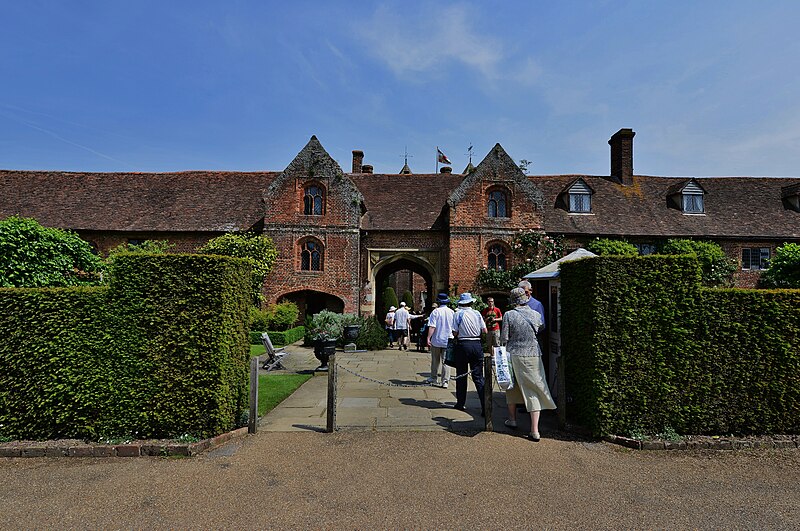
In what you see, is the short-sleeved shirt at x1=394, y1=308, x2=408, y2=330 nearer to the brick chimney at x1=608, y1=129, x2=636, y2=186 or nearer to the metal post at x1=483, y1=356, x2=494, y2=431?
the metal post at x1=483, y1=356, x2=494, y2=431

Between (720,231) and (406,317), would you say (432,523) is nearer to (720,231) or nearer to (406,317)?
(406,317)

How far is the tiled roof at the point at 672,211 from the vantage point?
73.4ft

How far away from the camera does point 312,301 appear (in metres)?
23.0

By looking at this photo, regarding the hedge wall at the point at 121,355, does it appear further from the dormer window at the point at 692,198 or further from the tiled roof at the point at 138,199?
the dormer window at the point at 692,198

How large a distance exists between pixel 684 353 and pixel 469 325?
10.4 ft

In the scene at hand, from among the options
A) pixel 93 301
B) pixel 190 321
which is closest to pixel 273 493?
pixel 190 321

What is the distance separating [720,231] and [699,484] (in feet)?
73.2

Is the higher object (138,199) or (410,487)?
(138,199)

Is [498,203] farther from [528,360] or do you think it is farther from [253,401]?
[253,401]

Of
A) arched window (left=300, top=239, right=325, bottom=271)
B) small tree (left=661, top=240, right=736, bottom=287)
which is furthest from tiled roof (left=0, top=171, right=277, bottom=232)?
small tree (left=661, top=240, right=736, bottom=287)

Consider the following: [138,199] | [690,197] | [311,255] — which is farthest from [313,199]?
[690,197]

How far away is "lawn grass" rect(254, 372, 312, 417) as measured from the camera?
8.16 m

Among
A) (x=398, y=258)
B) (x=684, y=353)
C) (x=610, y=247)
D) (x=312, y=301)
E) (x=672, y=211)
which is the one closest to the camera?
(x=684, y=353)

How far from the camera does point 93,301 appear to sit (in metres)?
6.09
